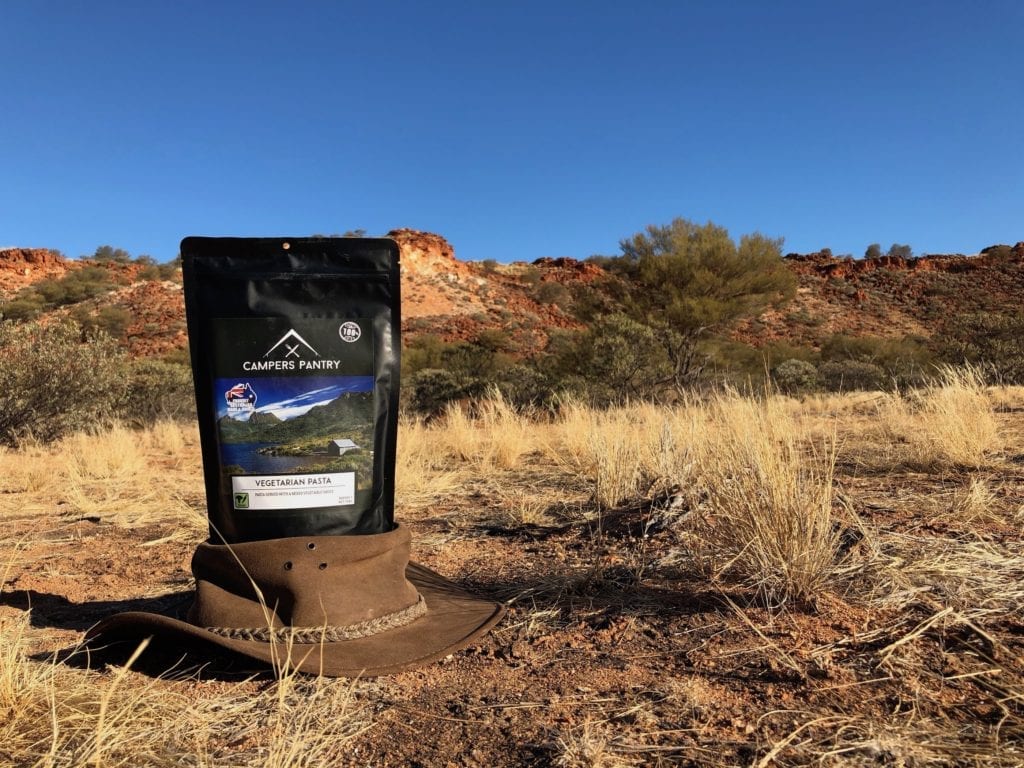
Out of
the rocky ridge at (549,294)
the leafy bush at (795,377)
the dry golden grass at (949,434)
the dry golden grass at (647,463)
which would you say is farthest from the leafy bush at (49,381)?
the rocky ridge at (549,294)

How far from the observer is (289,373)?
7.20 ft

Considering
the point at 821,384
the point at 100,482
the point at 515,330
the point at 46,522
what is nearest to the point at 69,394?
the point at 100,482

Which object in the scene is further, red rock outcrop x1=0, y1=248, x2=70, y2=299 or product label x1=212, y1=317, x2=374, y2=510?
red rock outcrop x1=0, y1=248, x2=70, y2=299

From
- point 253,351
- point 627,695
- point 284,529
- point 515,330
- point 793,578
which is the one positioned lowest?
point 627,695

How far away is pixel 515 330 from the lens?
1471 inches

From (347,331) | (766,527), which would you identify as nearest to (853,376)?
(766,527)

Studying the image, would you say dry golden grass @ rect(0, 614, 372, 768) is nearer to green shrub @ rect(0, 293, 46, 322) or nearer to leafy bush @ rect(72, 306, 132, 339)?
green shrub @ rect(0, 293, 46, 322)

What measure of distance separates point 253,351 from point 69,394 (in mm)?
8931

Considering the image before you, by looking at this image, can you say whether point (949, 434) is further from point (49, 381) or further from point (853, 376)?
point (853, 376)

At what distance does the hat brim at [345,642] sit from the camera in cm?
189

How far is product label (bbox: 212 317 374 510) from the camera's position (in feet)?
7.08

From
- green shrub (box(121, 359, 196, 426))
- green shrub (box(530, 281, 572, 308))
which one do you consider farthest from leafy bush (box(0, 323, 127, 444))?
green shrub (box(530, 281, 572, 308))

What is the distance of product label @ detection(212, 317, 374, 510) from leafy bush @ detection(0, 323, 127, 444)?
27.8 feet

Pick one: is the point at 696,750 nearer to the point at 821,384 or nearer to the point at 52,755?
the point at 52,755
